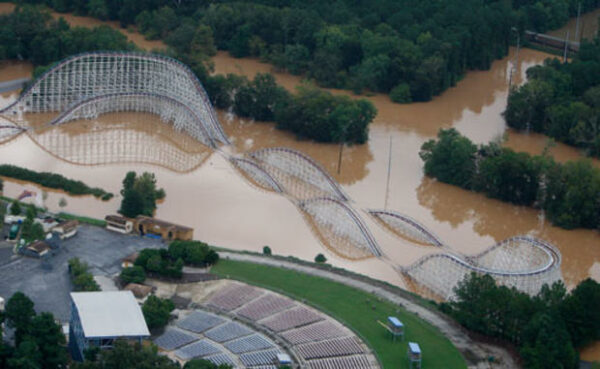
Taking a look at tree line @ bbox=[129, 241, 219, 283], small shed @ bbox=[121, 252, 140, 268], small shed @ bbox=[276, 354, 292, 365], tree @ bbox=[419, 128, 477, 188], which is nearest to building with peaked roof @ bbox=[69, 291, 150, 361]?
tree line @ bbox=[129, 241, 219, 283]

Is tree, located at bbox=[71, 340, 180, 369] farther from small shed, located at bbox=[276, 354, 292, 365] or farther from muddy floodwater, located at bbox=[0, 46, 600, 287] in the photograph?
muddy floodwater, located at bbox=[0, 46, 600, 287]

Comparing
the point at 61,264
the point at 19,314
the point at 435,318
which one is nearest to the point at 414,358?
the point at 435,318

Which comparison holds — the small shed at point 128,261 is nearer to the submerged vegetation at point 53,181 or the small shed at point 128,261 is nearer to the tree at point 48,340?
the tree at point 48,340

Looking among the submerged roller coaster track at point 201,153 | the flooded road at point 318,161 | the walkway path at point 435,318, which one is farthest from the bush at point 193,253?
the submerged roller coaster track at point 201,153

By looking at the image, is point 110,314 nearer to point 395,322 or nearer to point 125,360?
point 125,360

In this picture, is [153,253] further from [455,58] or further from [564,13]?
[564,13]

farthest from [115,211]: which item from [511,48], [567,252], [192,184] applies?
[511,48]
